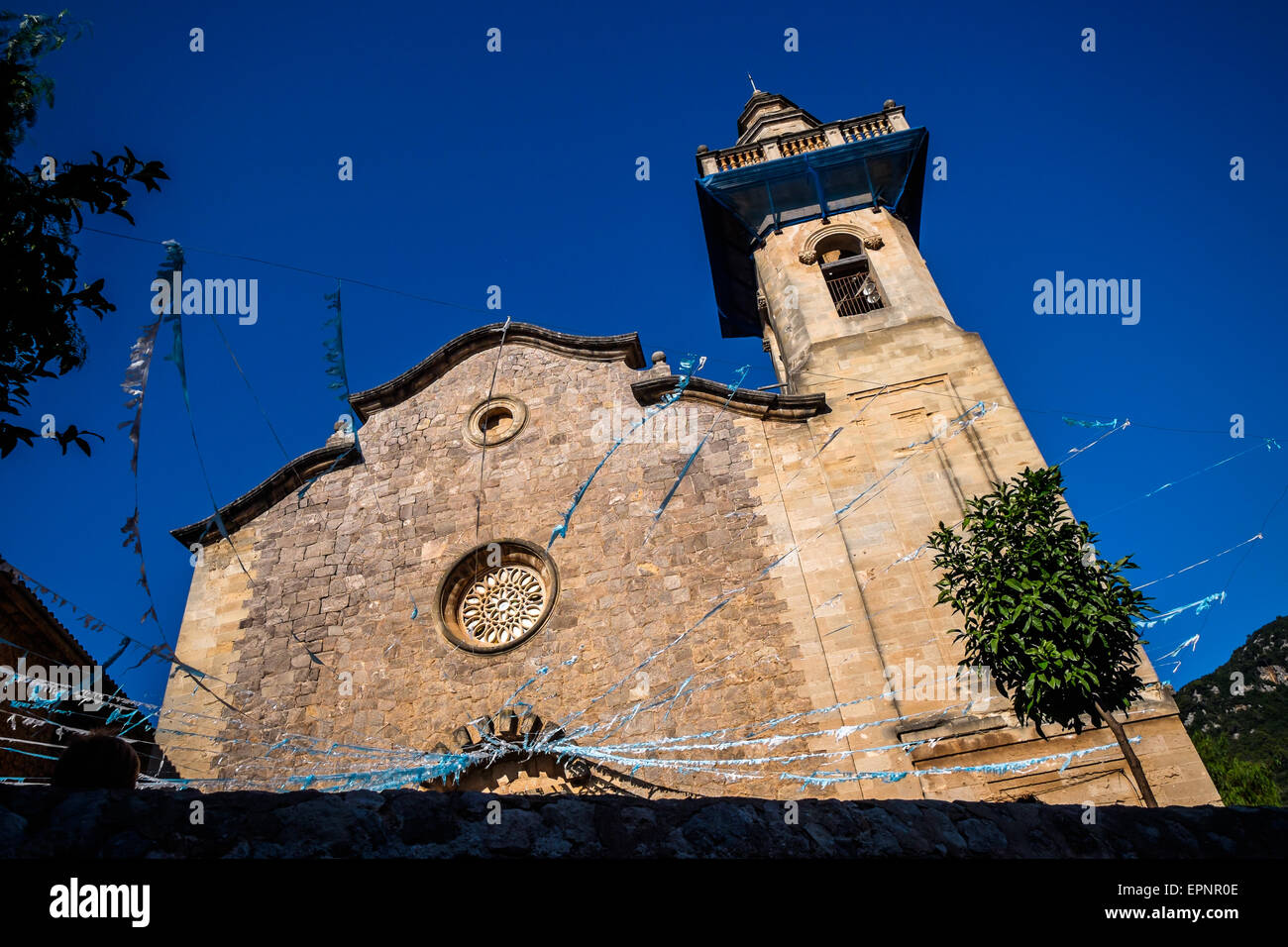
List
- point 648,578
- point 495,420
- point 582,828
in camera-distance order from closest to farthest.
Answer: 1. point 582,828
2. point 648,578
3. point 495,420

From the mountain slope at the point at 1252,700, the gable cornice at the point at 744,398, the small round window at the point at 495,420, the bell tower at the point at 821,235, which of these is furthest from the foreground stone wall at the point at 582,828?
the mountain slope at the point at 1252,700

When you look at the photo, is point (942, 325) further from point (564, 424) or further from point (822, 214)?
point (564, 424)

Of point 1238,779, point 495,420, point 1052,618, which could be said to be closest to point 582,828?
point 1052,618

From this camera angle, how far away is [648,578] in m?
12.1

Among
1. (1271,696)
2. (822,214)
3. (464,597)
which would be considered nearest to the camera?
(464,597)

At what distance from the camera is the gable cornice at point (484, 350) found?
15234mm

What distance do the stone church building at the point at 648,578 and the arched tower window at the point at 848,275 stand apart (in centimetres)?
8

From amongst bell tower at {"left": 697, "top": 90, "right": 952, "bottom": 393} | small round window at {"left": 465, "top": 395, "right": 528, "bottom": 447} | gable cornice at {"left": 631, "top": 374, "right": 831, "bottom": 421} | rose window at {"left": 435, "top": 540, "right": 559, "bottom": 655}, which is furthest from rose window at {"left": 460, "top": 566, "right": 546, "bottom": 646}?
bell tower at {"left": 697, "top": 90, "right": 952, "bottom": 393}

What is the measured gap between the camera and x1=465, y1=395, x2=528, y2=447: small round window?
1452cm

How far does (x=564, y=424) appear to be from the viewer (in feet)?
47.2

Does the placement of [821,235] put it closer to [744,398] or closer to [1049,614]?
[744,398]

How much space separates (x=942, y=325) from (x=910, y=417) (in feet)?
7.54

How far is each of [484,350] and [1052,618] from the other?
1154 cm
